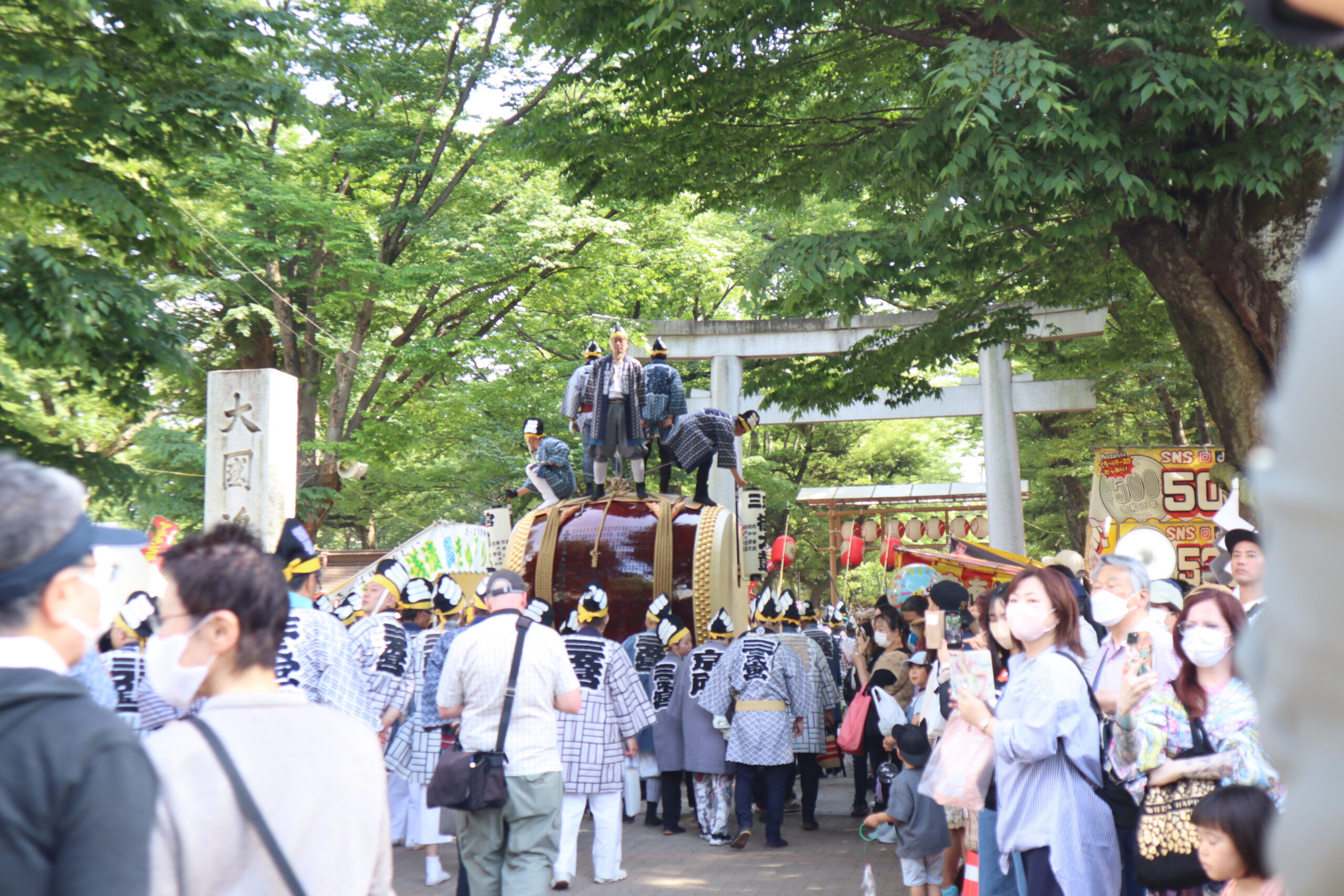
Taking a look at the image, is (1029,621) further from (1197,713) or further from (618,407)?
(618,407)

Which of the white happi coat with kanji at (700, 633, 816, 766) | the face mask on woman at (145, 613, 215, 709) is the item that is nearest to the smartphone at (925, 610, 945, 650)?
the white happi coat with kanji at (700, 633, 816, 766)

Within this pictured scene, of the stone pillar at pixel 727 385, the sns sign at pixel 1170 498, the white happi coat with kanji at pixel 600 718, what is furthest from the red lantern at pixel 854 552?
the white happi coat with kanji at pixel 600 718

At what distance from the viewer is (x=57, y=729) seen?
1866mm

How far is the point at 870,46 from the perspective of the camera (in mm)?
10336

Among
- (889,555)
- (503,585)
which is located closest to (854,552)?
(889,555)

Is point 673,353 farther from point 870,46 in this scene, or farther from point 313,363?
point 870,46

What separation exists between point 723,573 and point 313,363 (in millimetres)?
9678

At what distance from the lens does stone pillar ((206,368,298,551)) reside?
830 cm

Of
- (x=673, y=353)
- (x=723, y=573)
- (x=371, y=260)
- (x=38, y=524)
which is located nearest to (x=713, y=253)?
(x=673, y=353)

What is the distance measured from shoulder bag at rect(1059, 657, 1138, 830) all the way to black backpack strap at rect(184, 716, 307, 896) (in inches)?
127

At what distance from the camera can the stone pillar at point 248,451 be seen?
8.30 metres

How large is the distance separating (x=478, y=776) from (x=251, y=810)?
137 inches

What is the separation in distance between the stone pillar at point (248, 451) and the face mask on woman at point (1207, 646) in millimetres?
6485

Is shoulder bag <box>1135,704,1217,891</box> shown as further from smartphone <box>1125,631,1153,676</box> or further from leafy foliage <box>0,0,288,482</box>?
leafy foliage <box>0,0,288,482</box>
